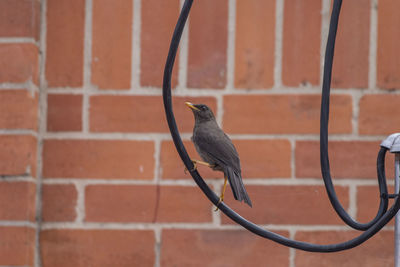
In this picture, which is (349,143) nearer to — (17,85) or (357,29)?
(357,29)

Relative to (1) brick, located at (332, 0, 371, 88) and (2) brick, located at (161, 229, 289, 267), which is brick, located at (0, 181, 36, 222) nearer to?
(2) brick, located at (161, 229, 289, 267)

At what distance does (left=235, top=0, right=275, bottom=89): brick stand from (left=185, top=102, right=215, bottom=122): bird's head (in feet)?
0.33

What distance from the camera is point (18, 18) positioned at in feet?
5.12

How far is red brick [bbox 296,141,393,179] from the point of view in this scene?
1.52 metres

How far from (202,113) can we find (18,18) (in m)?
0.47

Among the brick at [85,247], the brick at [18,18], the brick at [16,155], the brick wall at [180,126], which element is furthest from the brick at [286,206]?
the brick at [18,18]

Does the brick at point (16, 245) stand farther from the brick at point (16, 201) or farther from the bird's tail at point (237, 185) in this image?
the bird's tail at point (237, 185)

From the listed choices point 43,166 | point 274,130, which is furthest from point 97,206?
point 274,130

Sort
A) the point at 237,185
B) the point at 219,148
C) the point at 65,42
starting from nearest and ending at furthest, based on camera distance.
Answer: the point at 237,185 < the point at 219,148 < the point at 65,42

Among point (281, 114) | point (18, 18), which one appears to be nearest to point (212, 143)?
point (281, 114)

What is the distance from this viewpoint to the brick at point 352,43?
61.2 inches

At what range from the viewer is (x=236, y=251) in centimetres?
154

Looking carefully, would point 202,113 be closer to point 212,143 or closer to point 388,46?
point 212,143

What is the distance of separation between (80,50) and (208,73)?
0.30 meters
